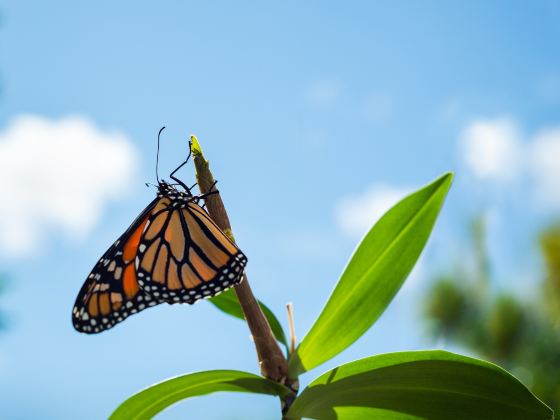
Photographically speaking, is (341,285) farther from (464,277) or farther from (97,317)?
(464,277)

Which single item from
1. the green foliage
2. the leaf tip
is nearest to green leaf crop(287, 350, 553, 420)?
the green foliage

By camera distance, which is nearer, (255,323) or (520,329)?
(255,323)

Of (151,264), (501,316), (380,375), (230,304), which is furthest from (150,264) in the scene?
(501,316)

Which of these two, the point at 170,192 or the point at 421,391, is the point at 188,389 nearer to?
the point at 421,391

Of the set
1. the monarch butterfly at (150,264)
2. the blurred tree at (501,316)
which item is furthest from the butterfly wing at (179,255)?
the blurred tree at (501,316)

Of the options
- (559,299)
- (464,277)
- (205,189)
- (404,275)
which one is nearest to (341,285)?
(404,275)

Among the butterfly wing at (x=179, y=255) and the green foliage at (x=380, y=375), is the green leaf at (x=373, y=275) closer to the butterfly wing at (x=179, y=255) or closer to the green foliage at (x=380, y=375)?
the green foliage at (x=380, y=375)
